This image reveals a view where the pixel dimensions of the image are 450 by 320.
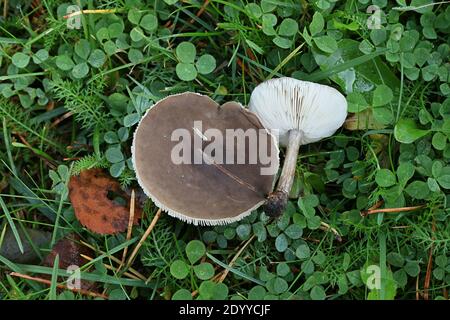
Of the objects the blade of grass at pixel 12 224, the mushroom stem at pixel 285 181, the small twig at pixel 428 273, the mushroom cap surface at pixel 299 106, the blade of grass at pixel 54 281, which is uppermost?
the mushroom cap surface at pixel 299 106

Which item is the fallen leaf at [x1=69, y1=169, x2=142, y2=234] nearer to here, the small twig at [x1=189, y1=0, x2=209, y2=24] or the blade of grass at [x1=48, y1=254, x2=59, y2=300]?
the blade of grass at [x1=48, y1=254, x2=59, y2=300]

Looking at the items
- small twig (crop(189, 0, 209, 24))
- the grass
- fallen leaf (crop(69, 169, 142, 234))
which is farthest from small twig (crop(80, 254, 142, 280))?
small twig (crop(189, 0, 209, 24))

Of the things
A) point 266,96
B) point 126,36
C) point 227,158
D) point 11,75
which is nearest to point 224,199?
point 227,158

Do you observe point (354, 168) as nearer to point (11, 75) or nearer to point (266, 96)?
point (266, 96)

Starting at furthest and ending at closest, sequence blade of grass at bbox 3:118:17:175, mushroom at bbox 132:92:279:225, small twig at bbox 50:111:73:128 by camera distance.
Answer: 1. small twig at bbox 50:111:73:128
2. blade of grass at bbox 3:118:17:175
3. mushroom at bbox 132:92:279:225

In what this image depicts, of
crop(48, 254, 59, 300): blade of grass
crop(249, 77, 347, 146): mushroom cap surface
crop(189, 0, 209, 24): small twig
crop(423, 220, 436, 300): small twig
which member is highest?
crop(189, 0, 209, 24): small twig

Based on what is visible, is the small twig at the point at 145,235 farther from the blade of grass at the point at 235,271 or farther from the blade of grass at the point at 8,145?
the blade of grass at the point at 8,145

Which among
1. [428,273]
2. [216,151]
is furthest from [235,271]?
[428,273]

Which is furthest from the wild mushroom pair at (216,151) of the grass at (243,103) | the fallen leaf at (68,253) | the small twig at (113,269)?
the fallen leaf at (68,253)

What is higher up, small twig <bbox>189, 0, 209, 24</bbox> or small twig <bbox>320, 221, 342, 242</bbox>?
small twig <bbox>189, 0, 209, 24</bbox>

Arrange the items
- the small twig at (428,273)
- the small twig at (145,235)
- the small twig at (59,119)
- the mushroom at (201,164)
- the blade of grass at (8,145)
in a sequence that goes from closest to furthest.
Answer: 1. the mushroom at (201,164)
2. the small twig at (428,273)
3. the small twig at (145,235)
4. the blade of grass at (8,145)
5. the small twig at (59,119)
